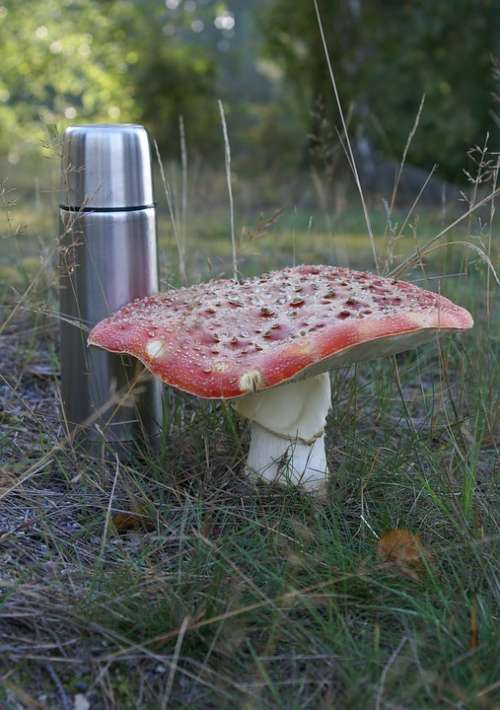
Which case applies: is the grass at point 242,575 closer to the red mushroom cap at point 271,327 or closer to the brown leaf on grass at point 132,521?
the brown leaf on grass at point 132,521

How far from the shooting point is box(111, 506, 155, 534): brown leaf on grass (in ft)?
6.69

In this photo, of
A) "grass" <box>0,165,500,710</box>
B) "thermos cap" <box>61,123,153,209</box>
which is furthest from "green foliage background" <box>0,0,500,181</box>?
"grass" <box>0,165,500,710</box>

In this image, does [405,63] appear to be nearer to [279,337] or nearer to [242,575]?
[279,337]

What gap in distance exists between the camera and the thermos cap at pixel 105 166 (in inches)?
85.9

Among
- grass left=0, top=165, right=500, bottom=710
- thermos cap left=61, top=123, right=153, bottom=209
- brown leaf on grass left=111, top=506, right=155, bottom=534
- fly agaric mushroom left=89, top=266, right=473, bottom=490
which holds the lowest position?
brown leaf on grass left=111, top=506, right=155, bottom=534

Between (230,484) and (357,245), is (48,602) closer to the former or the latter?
(230,484)

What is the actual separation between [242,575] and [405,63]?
1162 centimetres

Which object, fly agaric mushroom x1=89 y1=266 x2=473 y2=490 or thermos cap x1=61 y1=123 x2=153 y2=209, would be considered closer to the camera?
fly agaric mushroom x1=89 y1=266 x2=473 y2=490

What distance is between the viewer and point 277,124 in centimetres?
1499

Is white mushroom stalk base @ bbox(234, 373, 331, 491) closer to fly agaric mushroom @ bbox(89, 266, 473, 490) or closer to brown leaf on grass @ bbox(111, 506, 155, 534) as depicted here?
fly agaric mushroom @ bbox(89, 266, 473, 490)

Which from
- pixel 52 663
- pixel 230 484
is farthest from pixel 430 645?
pixel 230 484

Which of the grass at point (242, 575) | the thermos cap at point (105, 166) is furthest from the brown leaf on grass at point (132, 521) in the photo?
the thermos cap at point (105, 166)

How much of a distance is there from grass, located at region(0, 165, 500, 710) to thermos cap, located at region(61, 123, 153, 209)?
0.66 m

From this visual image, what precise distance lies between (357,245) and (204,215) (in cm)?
173
